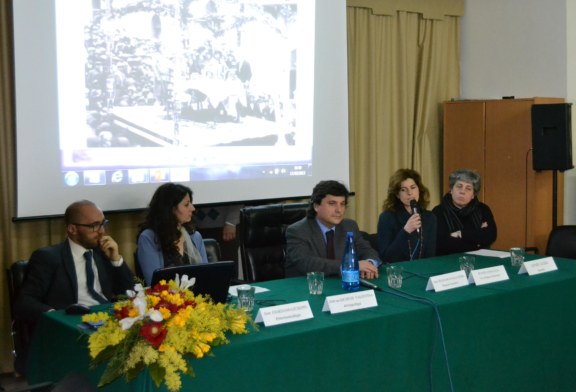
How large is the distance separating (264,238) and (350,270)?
1104 millimetres

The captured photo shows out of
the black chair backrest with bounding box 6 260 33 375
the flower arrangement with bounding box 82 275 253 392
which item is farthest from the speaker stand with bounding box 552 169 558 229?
the flower arrangement with bounding box 82 275 253 392

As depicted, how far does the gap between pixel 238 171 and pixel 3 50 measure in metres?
1.70

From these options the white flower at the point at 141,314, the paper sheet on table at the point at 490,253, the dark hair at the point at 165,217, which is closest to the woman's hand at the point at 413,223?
the paper sheet on table at the point at 490,253

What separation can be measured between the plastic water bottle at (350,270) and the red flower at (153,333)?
51.1 inches

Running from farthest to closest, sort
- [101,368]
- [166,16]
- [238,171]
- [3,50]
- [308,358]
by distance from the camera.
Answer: [238,171]
[166,16]
[3,50]
[308,358]
[101,368]

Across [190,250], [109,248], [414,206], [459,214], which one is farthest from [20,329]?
[459,214]

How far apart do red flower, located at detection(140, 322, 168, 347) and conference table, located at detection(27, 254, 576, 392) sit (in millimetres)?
A: 140

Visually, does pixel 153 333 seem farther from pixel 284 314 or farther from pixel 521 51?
pixel 521 51

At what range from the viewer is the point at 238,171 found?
5332 mm

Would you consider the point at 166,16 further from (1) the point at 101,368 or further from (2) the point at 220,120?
(1) the point at 101,368

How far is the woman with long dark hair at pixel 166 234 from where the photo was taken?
387 centimetres

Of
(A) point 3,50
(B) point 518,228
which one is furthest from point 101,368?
(B) point 518,228

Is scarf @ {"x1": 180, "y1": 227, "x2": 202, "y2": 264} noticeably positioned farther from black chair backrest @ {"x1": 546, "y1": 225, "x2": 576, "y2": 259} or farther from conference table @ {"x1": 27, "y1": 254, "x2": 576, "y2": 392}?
black chair backrest @ {"x1": 546, "y1": 225, "x2": 576, "y2": 259}

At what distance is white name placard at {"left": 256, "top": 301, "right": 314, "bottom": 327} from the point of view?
270 cm
